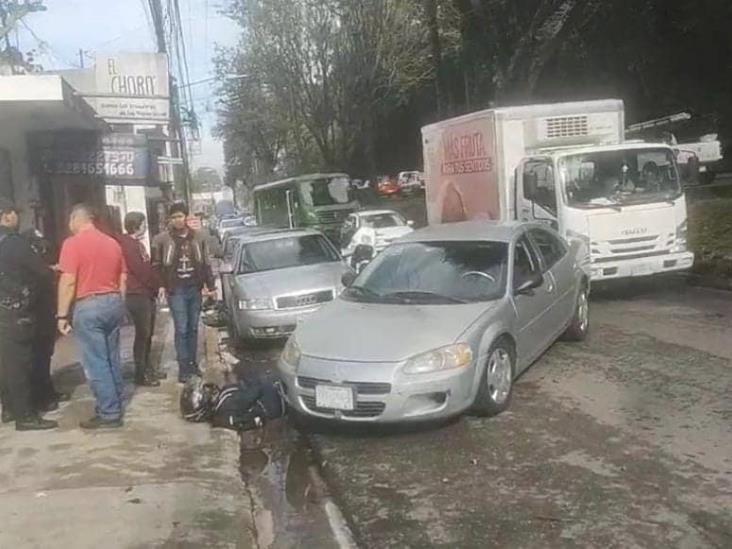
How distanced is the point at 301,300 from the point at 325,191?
23.0m

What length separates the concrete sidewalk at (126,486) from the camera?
18.4 feet

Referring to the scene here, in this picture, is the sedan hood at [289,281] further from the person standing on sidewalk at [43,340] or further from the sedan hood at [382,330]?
the sedan hood at [382,330]

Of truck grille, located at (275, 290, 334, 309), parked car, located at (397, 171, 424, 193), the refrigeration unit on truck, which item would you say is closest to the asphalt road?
truck grille, located at (275, 290, 334, 309)

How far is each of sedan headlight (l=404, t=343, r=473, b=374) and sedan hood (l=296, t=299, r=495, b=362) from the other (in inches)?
2.0

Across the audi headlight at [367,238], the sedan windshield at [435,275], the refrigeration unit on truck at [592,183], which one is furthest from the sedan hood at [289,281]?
the audi headlight at [367,238]

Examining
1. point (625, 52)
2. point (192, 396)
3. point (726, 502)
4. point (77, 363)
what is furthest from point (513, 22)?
point (726, 502)

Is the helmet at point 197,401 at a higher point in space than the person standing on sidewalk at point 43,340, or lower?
lower

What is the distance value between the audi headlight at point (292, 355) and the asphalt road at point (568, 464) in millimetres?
616

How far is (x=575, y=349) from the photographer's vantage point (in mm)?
10500

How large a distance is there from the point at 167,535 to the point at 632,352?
5954 millimetres

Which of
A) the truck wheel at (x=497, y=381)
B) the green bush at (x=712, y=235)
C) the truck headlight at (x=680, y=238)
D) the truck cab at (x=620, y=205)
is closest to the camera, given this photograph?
the truck wheel at (x=497, y=381)

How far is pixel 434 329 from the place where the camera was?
7723mm

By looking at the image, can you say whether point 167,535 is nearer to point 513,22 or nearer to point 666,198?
point 666,198

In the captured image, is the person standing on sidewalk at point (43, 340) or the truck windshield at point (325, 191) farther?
the truck windshield at point (325, 191)
